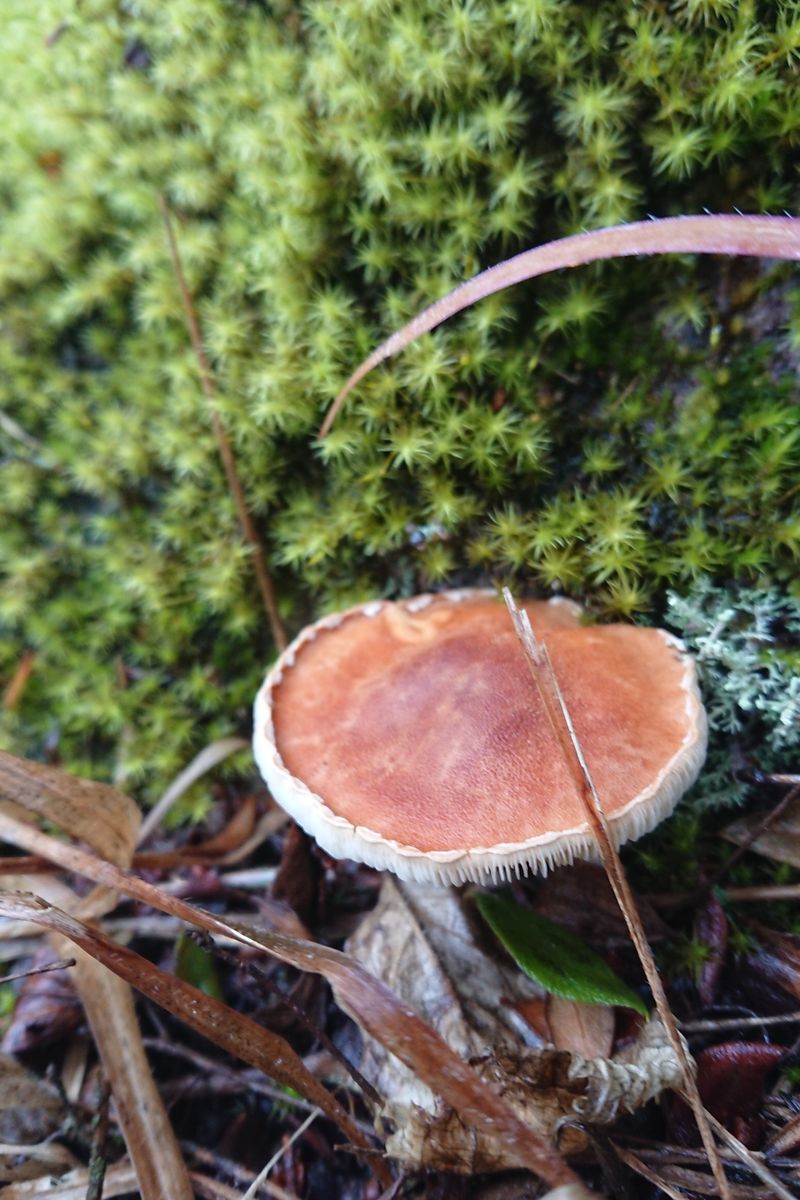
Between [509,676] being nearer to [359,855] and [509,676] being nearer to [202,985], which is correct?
[359,855]

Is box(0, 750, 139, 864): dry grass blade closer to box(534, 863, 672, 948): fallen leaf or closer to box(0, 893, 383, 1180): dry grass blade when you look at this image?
box(0, 893, 383, 1180): dry grass blade

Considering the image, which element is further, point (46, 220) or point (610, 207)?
point (46, 220)

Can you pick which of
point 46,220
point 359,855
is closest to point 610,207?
point 359,855

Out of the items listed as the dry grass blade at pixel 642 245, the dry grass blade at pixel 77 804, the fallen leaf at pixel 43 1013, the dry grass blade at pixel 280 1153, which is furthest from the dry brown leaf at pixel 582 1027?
the dry grass blade at pixel 642 245

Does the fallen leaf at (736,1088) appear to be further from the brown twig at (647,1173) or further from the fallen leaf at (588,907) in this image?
the fallen leaf at (588,907)

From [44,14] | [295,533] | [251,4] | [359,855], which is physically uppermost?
[44,14]

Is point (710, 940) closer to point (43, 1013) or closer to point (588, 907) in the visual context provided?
point (588, 907)

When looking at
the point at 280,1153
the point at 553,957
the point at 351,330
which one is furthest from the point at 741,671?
the point at 280,1153
